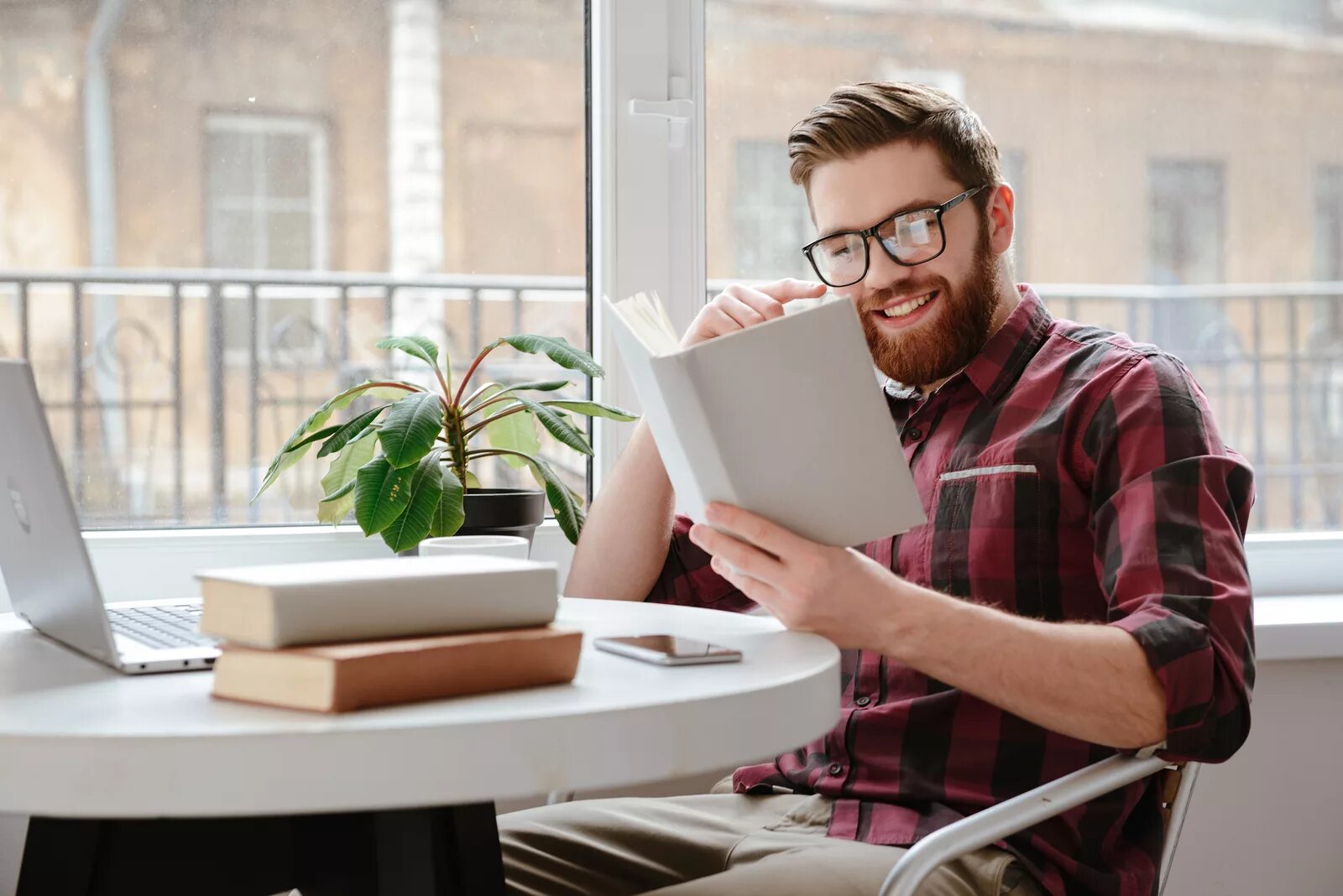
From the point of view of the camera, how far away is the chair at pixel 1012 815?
3.39 ft

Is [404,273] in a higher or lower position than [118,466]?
higher

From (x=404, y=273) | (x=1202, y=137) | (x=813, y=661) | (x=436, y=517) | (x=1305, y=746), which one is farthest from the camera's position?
(x=1202, y=137)

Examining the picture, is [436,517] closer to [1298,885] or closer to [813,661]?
[813,661]

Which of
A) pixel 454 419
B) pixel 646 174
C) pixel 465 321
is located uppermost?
pixel 646 174

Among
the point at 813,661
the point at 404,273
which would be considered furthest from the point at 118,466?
the point at 813,661

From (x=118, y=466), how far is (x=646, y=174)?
3.28 feet

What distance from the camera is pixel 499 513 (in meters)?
1.76

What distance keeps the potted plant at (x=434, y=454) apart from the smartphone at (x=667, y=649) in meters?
0.68

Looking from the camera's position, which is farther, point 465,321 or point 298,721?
point 465,321

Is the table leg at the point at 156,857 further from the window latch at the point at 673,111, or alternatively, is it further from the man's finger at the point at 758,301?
the window latch at the point at 673,111

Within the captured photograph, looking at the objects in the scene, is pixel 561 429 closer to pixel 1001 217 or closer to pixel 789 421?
pixel 1001 217

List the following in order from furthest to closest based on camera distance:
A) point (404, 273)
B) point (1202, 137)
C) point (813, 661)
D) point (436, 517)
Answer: point (1202, 137) → point (404, 273) → point (436, 517) → point (813, 661)

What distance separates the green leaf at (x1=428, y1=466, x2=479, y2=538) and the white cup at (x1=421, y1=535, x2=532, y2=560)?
0.39 meters

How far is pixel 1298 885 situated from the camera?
6.87 ft
